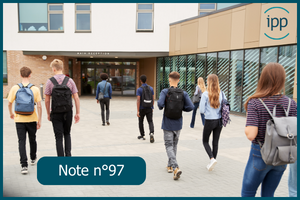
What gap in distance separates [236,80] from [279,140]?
426 inches

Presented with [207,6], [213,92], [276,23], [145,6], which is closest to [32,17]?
[145,6]

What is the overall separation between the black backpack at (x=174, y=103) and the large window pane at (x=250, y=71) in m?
8.19

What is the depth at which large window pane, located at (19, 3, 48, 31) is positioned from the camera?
19141 millimetres

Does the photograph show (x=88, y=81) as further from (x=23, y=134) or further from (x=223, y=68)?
(x=23, y=134)

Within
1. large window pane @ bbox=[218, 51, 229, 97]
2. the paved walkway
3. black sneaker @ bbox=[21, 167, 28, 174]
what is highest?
large window pane @ bbox=[218, 51, 229, 97]

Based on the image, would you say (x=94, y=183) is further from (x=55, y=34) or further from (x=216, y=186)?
(x=55, y=34)

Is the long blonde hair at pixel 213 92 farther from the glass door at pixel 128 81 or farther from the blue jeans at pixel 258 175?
the glass door at pixel 128 81

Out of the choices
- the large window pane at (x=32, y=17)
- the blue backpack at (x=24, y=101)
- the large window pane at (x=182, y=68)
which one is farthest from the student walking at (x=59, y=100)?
the large window pane at (x=32, y=17)

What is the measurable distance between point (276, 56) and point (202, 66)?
4.90 meters

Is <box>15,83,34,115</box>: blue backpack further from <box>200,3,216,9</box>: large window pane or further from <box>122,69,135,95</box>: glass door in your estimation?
<box>122,69,135,95</box>: glass door

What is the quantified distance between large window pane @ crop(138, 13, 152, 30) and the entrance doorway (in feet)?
16.2

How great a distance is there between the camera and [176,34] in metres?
17.4

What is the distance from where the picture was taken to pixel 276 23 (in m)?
10.7

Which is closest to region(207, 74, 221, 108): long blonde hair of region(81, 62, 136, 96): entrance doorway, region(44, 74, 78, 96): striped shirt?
region(44, 74, 78, 96): striped shirt
